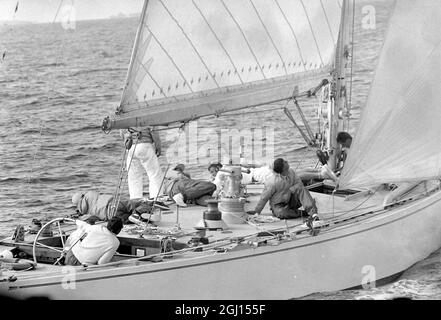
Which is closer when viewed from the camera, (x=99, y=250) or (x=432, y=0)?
(x=99, y=250)

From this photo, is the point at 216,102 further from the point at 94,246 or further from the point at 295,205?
the point at 94,246

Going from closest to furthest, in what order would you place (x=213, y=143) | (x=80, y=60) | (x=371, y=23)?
(x=371, y=23)
(x=213, y=143)
(x=80, y=60)

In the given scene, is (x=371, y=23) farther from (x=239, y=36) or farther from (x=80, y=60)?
(x=80, y=60)

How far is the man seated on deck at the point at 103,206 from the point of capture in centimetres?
1719

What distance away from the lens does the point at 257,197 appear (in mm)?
19500

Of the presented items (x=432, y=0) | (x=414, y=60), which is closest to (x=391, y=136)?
(x=414, y=60)

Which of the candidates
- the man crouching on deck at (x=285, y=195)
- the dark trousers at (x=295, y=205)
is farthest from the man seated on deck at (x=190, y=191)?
the dark trousers at (x=295, y=205)

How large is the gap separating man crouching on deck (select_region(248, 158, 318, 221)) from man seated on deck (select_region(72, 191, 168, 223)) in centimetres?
204

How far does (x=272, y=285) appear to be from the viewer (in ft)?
51.2

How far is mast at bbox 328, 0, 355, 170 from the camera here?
19.8 metres

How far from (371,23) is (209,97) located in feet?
16.8

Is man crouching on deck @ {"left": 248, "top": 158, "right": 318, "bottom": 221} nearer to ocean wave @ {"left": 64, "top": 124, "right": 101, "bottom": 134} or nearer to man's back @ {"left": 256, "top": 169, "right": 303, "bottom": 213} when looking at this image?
man's back @ {"left": 256, "top": 169, "right": 303, "bottom": 213}

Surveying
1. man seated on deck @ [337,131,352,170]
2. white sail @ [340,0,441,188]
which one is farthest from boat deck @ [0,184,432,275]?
man seated on deck @ [337,131,352,170]

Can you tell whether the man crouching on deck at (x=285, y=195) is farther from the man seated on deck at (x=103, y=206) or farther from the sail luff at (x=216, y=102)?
the man seated on deck at (x=103, y=206)
